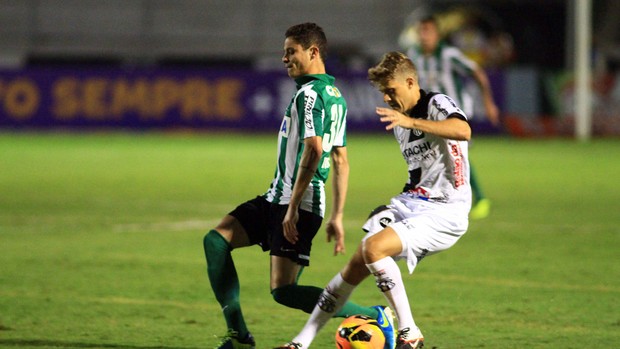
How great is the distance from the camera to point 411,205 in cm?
679

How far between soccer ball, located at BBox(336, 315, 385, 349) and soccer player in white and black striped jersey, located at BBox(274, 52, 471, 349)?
0.15 m

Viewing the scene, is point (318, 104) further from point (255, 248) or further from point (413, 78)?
point (255, 248)

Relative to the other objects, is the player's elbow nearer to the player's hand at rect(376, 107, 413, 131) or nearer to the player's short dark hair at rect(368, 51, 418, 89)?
the player's hand at rect(376, 107, 413, 131)

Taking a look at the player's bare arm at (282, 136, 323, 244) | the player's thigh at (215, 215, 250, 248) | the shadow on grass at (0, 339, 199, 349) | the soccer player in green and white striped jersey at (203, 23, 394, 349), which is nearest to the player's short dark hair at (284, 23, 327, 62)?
the soccer player in green and white striped jersey at (203, 23, 394, 349)

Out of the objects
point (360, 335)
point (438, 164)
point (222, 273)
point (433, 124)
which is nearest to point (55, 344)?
point (222, 273)

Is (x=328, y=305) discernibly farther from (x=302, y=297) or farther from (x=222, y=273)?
(x=222, y=273)

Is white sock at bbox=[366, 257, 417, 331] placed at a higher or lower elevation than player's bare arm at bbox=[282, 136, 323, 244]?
lower

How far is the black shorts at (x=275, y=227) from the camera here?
6.82 meters

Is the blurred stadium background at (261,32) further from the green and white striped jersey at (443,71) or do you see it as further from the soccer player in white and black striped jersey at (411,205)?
the soccer player in white and black striped jersey at (411,205)

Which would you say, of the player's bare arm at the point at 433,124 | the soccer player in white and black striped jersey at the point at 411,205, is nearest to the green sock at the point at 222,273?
the soccer player in white and black striped jersey at the point at 411,205

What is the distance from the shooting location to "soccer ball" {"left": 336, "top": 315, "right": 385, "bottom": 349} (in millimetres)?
6637

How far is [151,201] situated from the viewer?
15.9 meters

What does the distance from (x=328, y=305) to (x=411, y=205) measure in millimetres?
773

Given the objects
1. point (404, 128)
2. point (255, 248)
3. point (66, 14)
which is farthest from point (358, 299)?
point (66, 14)
